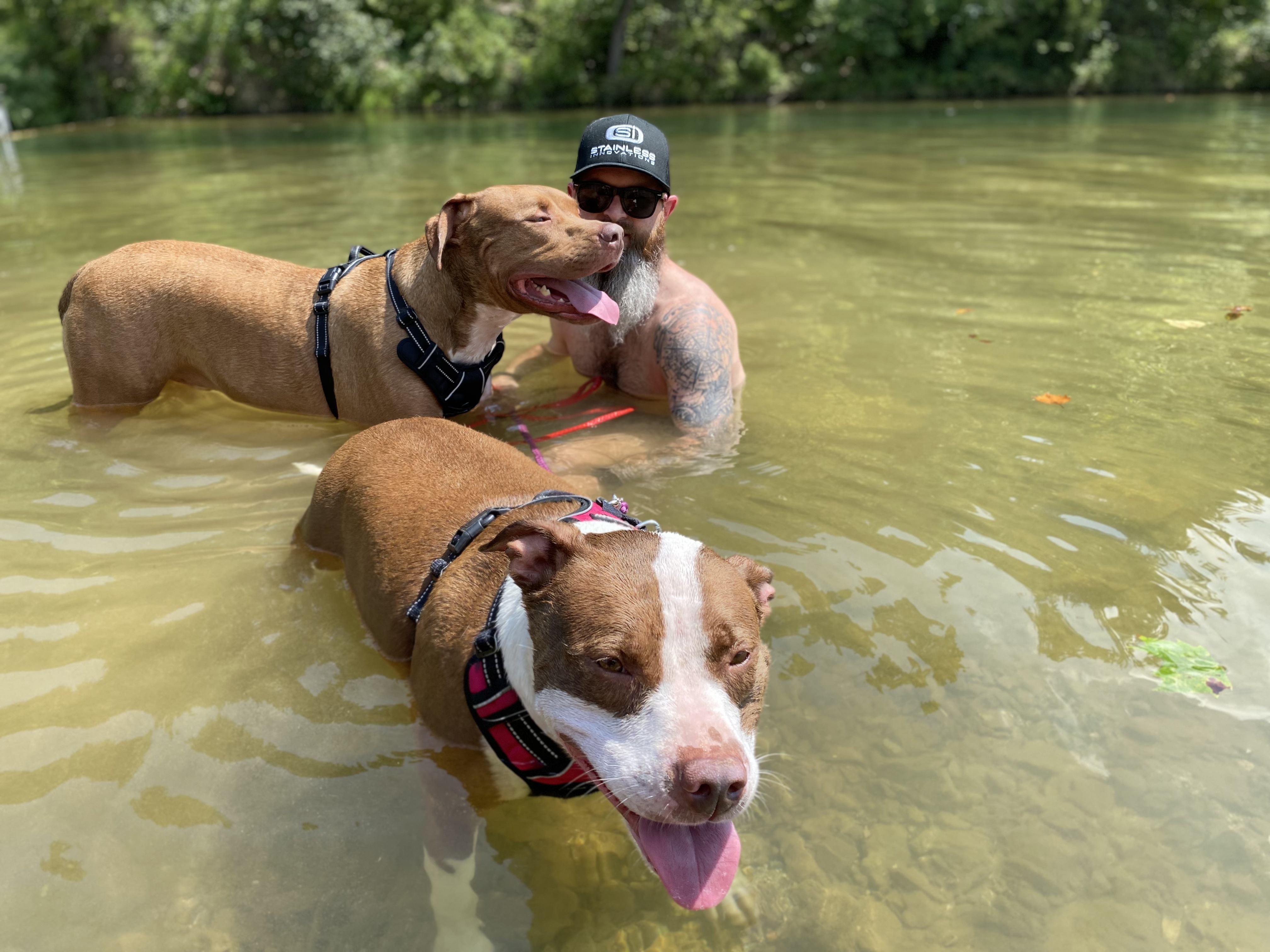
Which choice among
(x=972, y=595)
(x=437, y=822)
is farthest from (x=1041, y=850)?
(x=437, y=822)

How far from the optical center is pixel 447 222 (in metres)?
4.99

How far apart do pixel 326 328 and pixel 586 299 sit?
1.52m

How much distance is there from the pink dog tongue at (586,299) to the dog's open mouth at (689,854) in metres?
3.04

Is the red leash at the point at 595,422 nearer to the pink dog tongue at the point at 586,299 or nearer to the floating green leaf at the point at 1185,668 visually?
the pink dog tongue at the point at 586,299

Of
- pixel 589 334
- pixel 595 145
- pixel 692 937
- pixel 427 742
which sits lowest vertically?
pixel 692 937

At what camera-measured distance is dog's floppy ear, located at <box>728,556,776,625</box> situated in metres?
2.80

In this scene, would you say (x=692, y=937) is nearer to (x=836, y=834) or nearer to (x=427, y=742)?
(x=836, y=834)

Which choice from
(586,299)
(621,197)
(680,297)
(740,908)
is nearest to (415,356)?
(586,299)

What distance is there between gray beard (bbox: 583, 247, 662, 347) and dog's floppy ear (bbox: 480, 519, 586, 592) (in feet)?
9.44

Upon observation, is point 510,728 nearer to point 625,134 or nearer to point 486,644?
point 486,644

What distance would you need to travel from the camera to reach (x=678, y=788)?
2203 millimetres

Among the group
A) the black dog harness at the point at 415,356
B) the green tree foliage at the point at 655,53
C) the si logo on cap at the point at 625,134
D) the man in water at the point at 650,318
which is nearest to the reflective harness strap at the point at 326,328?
the black dog harness at the point at 415,356

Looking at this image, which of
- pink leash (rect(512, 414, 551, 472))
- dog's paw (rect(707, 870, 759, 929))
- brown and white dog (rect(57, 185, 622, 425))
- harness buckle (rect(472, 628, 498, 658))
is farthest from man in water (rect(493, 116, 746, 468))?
dog's paw (rect(707, 870, 759, 929))

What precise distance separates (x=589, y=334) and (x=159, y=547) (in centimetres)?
297
